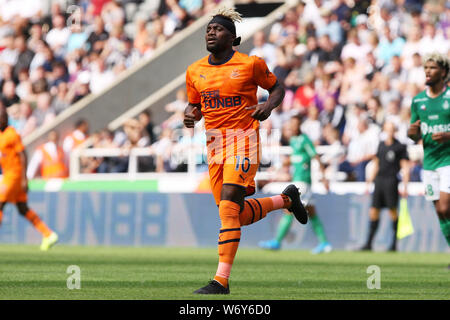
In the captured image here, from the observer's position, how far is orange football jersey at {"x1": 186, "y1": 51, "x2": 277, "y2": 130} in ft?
30.8

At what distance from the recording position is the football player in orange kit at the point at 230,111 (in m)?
9.17

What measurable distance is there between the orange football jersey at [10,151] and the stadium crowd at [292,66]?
13.4 feet

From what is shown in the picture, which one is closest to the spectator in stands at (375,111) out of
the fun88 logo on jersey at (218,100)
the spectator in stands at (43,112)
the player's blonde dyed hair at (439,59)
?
the player's blonde dyed hair at (439,59)

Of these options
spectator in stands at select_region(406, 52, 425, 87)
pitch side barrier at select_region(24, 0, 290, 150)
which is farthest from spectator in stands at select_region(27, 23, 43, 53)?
spectator in stands at select_region(406, 52, 425, 87)

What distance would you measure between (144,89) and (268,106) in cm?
1601

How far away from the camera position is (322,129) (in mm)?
20062

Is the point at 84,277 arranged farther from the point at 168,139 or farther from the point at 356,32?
the point at 356,32

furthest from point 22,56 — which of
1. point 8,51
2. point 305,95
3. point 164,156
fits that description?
point 305,95

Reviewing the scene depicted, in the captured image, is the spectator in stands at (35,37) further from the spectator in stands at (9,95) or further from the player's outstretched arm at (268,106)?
the player's outstretched arm at (268,106)

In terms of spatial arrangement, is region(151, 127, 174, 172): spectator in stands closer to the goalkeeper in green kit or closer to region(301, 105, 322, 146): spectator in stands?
region(301, 105, 322, 146): spectator in stands

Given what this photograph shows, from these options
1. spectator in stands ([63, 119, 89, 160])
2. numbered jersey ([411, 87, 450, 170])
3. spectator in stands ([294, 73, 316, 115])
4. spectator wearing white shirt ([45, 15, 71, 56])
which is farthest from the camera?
spectator wearing white shirt ([45, 15, 71, 56])

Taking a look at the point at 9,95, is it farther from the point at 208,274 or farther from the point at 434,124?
the point at 434,124
